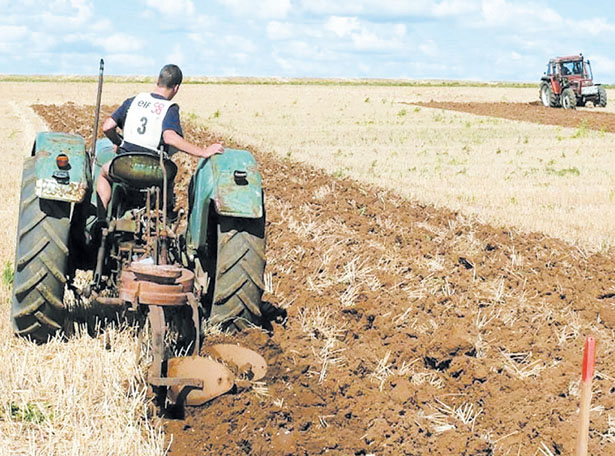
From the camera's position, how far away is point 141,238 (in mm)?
5070

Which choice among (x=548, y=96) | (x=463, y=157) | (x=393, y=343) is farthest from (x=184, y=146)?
(x=548, y=96)

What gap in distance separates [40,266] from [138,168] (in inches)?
30.3

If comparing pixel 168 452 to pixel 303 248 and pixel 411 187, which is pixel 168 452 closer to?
pixel 303 248

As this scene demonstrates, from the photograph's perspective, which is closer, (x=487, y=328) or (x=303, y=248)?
(x=487, y=328)

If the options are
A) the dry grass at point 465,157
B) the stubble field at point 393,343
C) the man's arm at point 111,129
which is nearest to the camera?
the stubble field at point 393,343

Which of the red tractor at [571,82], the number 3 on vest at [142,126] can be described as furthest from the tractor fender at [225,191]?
the red tractor at [571,82]

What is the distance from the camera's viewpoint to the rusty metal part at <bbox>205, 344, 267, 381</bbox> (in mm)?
4773

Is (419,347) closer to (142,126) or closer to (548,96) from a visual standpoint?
(142,126)

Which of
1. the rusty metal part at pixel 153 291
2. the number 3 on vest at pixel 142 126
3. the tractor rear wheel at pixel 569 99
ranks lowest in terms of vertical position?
the rusty metal part at pixel 153 291

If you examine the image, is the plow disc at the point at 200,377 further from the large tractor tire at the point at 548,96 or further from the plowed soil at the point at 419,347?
the large tractor tire at the point at 548,96

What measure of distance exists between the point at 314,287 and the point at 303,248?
3.84 feet

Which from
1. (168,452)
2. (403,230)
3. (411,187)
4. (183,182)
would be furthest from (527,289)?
(183,182)

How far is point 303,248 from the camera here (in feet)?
25.9

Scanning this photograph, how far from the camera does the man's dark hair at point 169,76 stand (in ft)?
16.8
